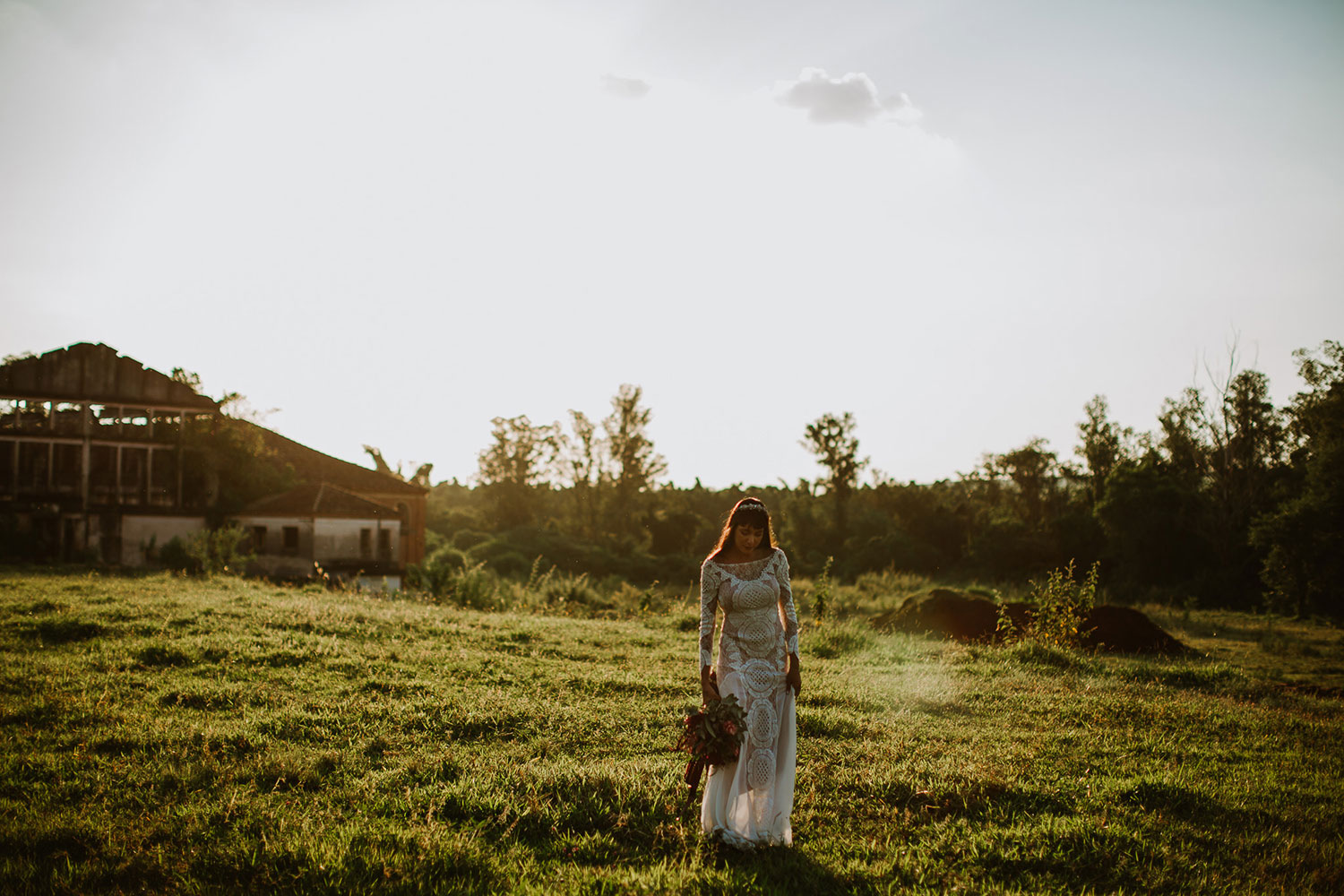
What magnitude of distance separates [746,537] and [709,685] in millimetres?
965

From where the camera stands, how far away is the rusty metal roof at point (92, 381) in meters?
28.3

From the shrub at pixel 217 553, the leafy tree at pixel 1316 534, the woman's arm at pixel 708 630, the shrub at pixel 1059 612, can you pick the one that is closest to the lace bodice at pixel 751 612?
the woman's arm at pixel 708 630

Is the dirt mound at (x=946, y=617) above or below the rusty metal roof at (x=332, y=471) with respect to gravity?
below

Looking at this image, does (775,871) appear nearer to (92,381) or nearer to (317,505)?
(317,505)

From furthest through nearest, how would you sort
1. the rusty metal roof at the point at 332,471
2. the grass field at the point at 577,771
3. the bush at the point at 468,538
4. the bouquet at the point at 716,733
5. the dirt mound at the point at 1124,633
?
the bush at the point at 468,538
the rusty metal roof at the point at 332,471
the dirt mound at the point at 1124,633
the bouquet at the point at 716,733
the grass field at the point at 577,771

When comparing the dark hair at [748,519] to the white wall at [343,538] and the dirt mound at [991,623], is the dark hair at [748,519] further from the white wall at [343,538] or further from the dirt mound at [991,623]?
the white wall at [343,538]

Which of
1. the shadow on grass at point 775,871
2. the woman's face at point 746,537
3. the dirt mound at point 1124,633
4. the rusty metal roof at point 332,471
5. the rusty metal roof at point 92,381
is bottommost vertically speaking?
the dirt mound at point 1124,633

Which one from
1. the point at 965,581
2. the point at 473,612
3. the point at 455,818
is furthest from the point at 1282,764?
the point at 965,581

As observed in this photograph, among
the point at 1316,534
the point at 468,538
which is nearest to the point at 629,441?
the point at 468,538

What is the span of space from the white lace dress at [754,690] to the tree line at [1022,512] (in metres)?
27.1

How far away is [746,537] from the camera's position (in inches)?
207

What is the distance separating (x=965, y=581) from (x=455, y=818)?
35.8 metres

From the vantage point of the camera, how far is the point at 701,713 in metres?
4.92

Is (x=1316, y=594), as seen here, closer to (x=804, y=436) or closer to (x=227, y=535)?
(x=804, y=436)
